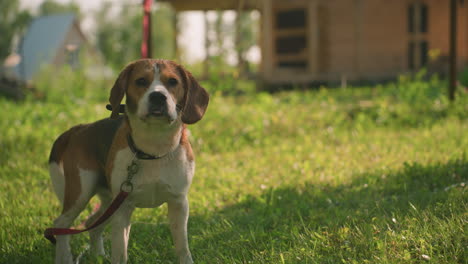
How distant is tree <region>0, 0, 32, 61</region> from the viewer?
1394 inches

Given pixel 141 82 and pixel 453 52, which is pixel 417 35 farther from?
pixel 141 82

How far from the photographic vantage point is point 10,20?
3722 cm

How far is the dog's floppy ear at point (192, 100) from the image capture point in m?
3.04

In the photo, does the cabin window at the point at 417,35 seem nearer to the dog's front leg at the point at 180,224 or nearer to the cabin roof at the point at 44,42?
the cabin roof at the point at 44,42

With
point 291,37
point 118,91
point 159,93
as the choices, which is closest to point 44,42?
point 291,37

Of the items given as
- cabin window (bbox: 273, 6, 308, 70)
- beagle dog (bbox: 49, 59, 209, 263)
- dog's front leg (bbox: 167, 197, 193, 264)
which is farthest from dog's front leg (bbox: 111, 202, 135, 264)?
cabin window (bbox: 273, 6, 308, 70)

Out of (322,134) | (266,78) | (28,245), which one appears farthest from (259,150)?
(266,78)

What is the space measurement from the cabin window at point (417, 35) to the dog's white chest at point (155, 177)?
14.7 metres

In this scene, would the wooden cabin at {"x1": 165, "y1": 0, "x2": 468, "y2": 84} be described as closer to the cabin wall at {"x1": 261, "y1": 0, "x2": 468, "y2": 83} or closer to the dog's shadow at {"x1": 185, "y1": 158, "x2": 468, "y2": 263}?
the cabin wall at {"x1": 261, "y1": 0, "x2": 468, "y2": 83}

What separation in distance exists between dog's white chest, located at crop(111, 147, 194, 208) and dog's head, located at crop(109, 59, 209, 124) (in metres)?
0.27

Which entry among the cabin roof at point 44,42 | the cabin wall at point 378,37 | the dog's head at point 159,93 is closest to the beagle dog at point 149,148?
the dog's head at point 159,93

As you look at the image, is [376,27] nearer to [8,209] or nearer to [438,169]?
[438,169]

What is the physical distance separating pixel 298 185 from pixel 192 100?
8.35ft

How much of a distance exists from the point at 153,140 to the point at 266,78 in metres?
12.3
